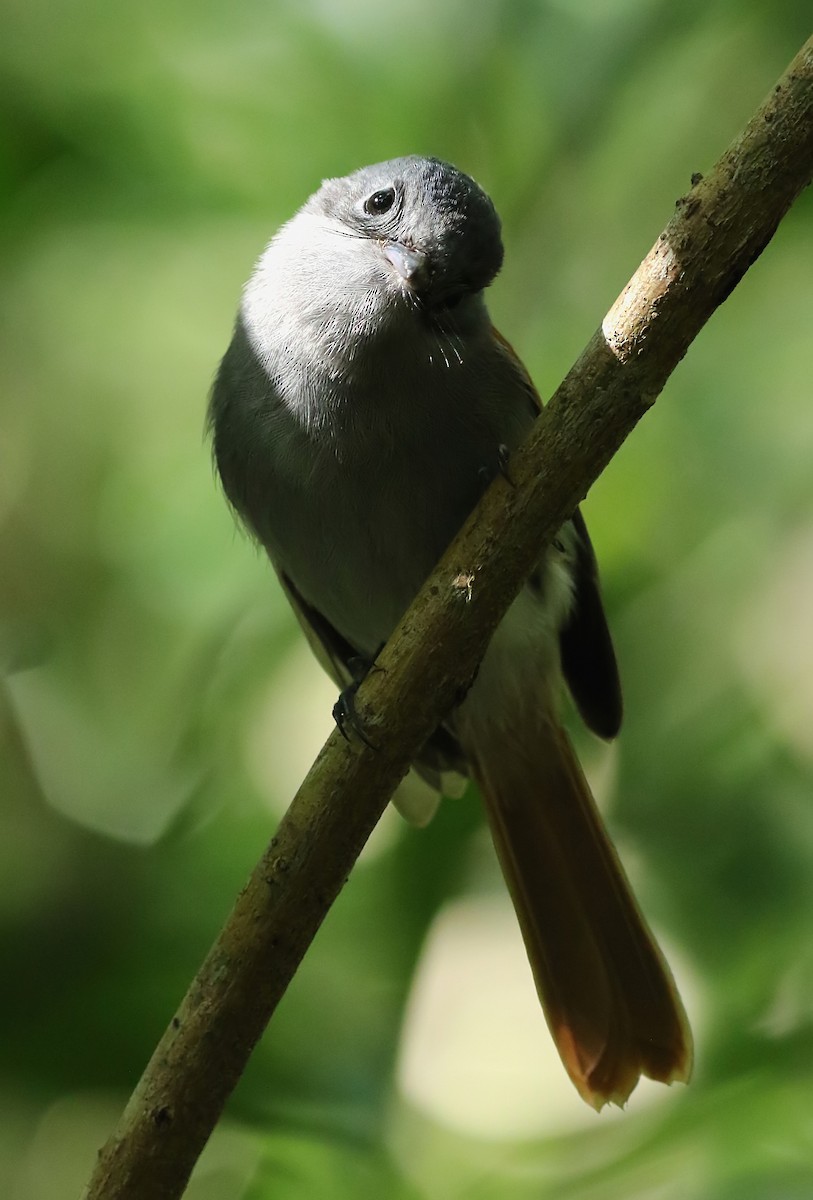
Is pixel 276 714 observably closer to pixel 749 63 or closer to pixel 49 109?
pixel 49 109

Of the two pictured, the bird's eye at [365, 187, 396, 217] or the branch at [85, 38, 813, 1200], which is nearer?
the branch at [85, 38, 813, 1200]

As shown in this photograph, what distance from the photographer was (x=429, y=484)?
2.25 metres

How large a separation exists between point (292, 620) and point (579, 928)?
0.95 metres

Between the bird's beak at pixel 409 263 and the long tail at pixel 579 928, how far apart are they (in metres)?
1.04

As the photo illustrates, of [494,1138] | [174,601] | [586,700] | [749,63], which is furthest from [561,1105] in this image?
[749,63]

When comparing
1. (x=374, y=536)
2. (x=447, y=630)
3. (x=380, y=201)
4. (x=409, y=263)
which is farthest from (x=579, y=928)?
(x=380, y=201)

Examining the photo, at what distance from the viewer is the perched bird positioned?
2.23 metres

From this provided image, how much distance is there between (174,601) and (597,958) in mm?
1247

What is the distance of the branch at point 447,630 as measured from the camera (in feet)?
5.24

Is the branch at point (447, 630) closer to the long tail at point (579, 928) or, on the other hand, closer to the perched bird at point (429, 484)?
the perched bird at point (429, 484)

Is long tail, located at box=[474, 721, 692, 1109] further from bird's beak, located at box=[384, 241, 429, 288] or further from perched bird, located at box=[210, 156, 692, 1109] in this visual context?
bird's beak, located at box=[384, 241, 429, 288]

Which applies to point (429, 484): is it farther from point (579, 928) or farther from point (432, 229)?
point (579, 928)


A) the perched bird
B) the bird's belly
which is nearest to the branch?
the perched bird

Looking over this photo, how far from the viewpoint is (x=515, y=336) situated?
3.04 meters
